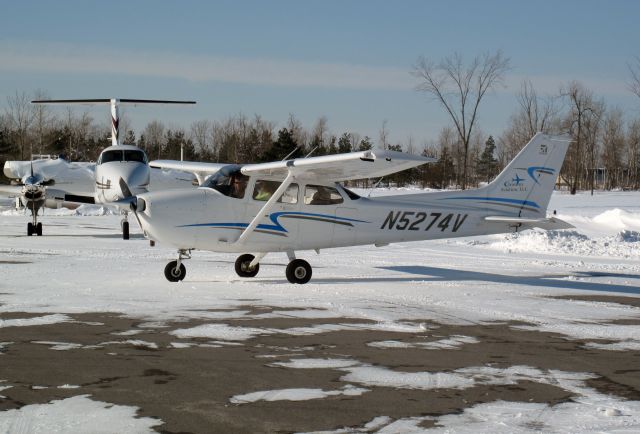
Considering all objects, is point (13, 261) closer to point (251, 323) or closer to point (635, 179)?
point (251, 323)

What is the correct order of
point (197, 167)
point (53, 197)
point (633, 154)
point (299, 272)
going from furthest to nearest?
point (633, 154) < point (53, 197) < point (197, 167) < point (299, 272)

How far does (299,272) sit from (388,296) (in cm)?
202

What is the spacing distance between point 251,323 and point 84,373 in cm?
287

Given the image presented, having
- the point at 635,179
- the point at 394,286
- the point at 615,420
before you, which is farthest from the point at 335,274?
the point at 635,179

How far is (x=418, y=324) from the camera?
8.88 metres

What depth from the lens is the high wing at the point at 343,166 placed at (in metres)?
11.2

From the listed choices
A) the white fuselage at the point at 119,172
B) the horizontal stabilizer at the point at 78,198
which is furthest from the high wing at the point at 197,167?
the horizontal stabilizer at the point at 78,198

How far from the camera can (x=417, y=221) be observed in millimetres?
13805

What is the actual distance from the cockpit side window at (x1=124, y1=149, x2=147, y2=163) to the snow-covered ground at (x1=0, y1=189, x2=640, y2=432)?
11.9 ft

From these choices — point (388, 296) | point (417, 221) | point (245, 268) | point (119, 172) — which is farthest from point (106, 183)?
point (388, 296)

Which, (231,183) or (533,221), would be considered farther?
(533,221)

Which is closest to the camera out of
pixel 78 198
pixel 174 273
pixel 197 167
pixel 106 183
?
pixel 174 273

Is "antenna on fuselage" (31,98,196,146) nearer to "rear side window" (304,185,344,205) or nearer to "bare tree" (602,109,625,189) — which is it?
"rear side window" (304,185,344,205)

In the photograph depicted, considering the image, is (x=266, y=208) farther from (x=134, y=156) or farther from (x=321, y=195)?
(x=134, y=156)
